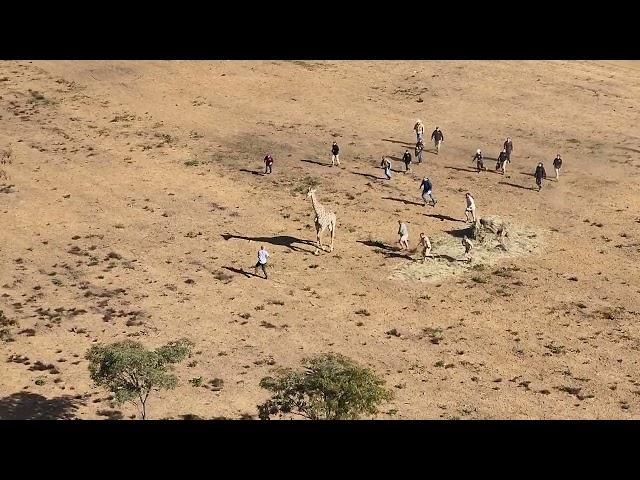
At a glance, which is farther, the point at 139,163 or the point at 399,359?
the point at 139,163

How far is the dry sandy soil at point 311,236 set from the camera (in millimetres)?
26859

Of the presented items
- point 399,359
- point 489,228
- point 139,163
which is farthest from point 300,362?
point 139,163

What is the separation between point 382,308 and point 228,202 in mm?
13599

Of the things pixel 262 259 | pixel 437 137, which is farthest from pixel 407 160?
pixel 262 259

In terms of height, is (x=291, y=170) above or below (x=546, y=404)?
above

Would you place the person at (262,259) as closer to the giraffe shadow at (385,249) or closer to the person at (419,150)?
the giraffe shadow at (385,249)

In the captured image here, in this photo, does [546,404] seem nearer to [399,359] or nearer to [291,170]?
[399,359]

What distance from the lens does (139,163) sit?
4697 cm

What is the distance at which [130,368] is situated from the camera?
22.0 meters

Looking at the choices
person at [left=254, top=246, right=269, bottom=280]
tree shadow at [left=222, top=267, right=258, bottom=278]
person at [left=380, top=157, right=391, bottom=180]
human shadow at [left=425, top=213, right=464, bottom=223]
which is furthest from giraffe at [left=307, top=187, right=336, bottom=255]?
person at [left=380, top=157, right=391, bottom=180]

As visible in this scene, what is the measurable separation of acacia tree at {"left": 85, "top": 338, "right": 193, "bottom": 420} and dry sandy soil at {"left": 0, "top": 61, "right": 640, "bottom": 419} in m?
2.83

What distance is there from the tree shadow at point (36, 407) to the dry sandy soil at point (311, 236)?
7 cm

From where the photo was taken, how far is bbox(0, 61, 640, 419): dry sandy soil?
26859 millimetres

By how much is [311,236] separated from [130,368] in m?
16.8
